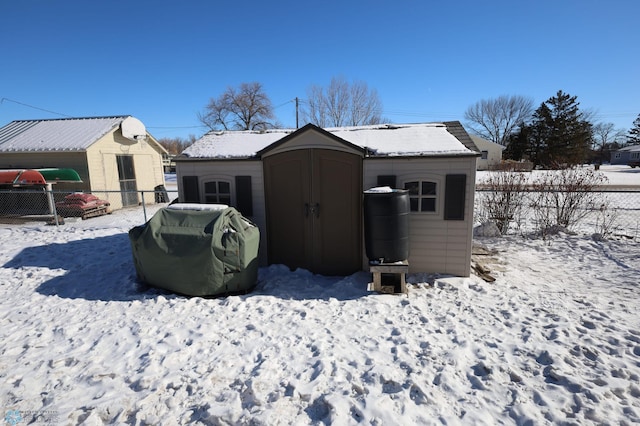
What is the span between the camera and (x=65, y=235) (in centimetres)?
821

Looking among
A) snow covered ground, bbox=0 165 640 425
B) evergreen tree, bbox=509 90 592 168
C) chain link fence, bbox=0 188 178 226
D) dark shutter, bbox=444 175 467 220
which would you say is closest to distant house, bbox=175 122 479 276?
dark shutter, bbox=444 175 467 220

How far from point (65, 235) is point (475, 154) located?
31.6ft

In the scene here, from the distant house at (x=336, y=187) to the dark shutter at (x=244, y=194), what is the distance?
0.02m

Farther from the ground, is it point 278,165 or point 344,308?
point 278,165

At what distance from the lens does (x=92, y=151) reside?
1323 cm

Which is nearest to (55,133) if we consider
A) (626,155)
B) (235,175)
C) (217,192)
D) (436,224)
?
(217,192)

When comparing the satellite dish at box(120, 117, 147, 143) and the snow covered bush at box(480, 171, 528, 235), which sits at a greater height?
the satellite dish at box(120, 117, 147, 143)

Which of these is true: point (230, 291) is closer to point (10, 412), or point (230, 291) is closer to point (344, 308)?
point (344, 308)

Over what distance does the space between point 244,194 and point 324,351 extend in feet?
12.3

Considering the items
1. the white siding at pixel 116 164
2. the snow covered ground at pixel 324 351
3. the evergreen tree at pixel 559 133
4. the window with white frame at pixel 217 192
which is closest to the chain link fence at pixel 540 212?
the snow covered ground at pixel 324 351

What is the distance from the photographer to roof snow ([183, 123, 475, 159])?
5.65 meters

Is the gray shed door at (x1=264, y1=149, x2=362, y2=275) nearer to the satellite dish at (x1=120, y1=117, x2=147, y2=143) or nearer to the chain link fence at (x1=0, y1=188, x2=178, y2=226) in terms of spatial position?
the chain link fence at (x1=0, y1=188, x2=178, y2=226)

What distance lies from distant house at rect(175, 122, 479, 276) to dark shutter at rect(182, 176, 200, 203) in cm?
2

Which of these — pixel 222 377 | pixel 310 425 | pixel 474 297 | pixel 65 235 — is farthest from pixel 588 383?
pixel 65 235
